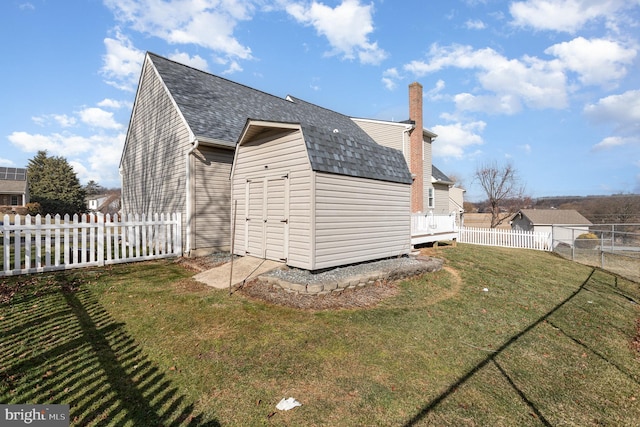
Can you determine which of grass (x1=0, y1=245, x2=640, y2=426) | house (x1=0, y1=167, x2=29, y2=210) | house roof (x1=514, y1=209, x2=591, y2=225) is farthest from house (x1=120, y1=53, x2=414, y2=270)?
house roof (x1=514, y1=209, x2=591, y2=225)

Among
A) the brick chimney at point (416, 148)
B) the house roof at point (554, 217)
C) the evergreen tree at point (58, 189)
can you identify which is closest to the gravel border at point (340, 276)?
the brick chimney at point (416, 148)

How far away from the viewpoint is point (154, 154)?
12.5 meters

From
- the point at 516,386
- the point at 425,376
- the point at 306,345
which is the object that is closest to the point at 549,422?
the point at 516,386

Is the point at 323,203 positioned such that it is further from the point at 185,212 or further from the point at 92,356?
the point at 185,212

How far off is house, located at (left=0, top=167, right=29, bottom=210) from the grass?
3952cm

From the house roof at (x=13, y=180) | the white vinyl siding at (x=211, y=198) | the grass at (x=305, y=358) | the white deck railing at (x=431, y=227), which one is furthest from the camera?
the house roof at (x=13, y=180)

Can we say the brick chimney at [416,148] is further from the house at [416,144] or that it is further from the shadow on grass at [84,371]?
the shadow on grass at [84,371]

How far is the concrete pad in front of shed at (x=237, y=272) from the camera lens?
7.15m

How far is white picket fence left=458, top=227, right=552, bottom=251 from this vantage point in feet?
61.3

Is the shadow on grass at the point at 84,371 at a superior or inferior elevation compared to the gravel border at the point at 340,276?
inferior

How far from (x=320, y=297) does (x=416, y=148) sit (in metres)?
15.5

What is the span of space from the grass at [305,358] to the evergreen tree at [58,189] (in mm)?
33706

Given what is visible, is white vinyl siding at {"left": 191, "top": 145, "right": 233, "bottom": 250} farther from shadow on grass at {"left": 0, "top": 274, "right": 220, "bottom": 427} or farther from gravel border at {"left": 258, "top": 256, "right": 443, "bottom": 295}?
shadow on grass at {"left": 0, "top": 274, "right": 220, "bottom": 427}

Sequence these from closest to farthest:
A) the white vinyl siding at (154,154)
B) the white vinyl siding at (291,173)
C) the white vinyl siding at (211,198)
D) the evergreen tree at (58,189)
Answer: the white vinyl siding at (291,173)
the white vinyl siding at (211,198)
the white vinyl siding at (154,154)
the evergreen tree at (58,189)
